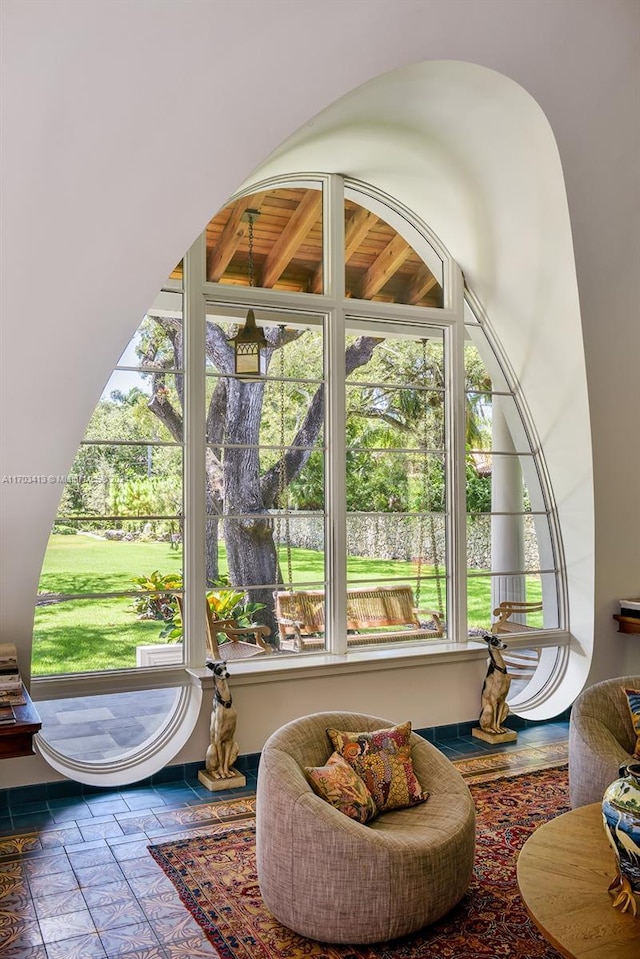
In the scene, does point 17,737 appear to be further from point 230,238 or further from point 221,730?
point 230,238

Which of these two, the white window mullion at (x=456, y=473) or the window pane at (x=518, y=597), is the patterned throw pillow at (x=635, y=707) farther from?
the window pane at (x=518, y=597)

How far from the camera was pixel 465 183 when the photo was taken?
5.39 m

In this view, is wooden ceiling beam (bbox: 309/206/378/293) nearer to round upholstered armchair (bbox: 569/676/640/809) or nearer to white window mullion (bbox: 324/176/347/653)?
white window mullion (bbox: 324/176/347/653)

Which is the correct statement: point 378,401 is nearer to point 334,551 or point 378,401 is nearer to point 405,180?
point 334,551

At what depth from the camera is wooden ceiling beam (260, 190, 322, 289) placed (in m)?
5.32

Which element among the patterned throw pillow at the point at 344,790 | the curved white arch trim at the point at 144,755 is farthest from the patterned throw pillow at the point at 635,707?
the curved white arch trim at the point at 144,755

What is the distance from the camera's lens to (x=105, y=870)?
3535mm

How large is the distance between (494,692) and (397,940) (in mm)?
2681

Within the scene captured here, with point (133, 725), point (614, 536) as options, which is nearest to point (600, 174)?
point (614, 536)

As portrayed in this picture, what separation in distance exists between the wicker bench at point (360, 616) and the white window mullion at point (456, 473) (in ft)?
0.59

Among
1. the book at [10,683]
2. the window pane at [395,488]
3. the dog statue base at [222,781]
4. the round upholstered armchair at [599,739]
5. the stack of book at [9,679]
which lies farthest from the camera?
the window pane at [395,488]

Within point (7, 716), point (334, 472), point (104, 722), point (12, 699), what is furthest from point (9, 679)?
point (334, 472)

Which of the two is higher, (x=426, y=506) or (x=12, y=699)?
(x=426, y=506)

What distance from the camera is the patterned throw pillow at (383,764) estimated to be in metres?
3.33
